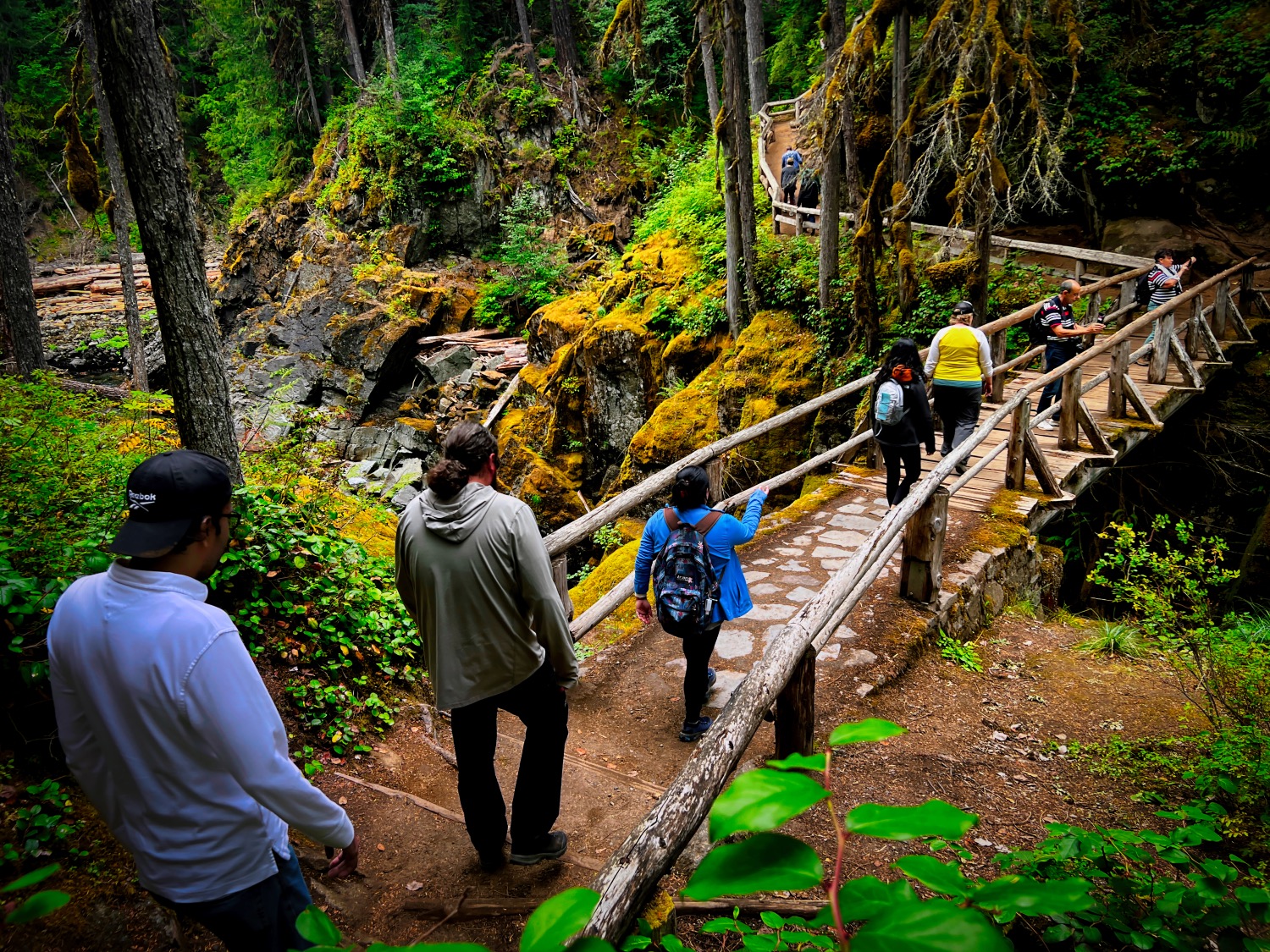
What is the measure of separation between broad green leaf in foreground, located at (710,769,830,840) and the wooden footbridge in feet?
4.38

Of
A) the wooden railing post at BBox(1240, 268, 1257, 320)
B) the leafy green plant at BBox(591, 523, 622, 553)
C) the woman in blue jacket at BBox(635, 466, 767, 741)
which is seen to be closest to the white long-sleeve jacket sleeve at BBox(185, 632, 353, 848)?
the woman in blue jacket at BBox(635, 466, 767, 741)

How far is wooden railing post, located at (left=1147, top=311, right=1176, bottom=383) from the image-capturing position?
9.98 metres

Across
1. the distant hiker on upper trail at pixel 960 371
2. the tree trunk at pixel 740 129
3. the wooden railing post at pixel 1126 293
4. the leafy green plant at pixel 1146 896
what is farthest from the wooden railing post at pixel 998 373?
the leafy green plant at pixel 1146 896

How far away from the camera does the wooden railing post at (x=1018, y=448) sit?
7.36 meters

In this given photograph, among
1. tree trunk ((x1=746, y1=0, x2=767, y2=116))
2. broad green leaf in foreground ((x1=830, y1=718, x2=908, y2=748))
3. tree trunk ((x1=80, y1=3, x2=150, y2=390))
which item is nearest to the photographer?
broad green leaf in foreground ((x1=830, y1=718, x2=908, y2=748))

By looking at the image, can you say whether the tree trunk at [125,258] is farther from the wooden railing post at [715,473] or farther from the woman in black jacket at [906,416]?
the woman in black jacket at [906,416]

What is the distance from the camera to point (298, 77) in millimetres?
30531

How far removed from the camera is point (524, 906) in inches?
112

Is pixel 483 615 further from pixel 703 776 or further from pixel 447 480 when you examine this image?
pixel 703 776

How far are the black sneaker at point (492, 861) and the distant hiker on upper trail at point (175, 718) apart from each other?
133 centimetres

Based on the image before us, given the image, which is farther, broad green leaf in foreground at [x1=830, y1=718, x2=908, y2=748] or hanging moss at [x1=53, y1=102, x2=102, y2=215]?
hanging moss at [x1=53, y1=102, x2=102, y2=215]

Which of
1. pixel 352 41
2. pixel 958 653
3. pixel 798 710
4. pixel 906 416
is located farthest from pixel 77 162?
pixel 352 41

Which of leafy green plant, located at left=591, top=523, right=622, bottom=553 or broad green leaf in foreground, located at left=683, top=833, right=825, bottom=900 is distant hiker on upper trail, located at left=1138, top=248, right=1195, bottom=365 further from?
broad green leaf in foreground, located at left=683, top=833, right=825, bottom=900

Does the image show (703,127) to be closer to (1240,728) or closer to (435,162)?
(435,162)
